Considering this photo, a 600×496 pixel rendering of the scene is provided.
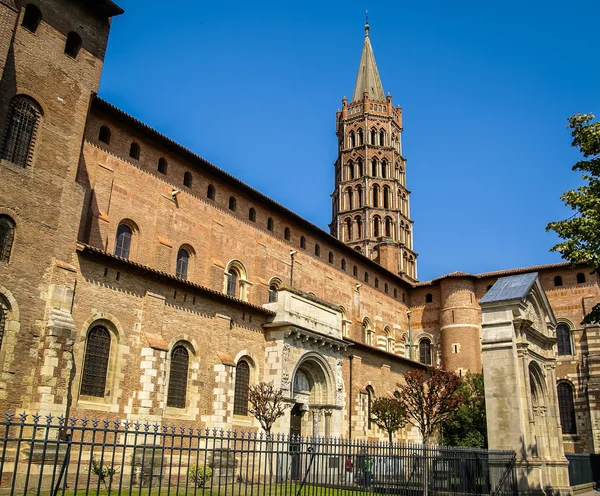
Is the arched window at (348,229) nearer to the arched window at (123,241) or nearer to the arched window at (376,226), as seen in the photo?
the arched window at (376,226)

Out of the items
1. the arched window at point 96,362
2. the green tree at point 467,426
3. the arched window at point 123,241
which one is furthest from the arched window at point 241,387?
Answer: the green tree at point 467,426

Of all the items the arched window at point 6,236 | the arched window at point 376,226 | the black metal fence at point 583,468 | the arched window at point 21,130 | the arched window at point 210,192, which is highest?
the arched window at point 376,226

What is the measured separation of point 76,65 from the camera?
846 inches

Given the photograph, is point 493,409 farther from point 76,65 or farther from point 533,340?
point 76,65

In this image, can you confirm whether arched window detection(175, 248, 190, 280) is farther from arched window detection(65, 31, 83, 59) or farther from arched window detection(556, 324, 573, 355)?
arched window detection(556, 324, 573, 355)

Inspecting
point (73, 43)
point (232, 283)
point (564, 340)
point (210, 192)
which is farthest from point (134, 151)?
point (564, 340)

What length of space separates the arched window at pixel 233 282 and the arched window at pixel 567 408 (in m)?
23.7

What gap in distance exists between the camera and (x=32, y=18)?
66.4 feet

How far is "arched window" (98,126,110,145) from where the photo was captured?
79.0 feet

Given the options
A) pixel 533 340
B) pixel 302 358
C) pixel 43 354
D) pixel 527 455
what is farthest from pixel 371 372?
pixel 43 354

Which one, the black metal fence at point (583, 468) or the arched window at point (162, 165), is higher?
the arched window at point (162, 165)

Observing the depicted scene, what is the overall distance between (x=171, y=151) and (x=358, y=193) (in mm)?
38066

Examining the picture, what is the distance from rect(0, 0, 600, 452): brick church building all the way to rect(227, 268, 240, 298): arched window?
0.06 meters

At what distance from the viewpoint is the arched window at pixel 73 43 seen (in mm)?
21562
